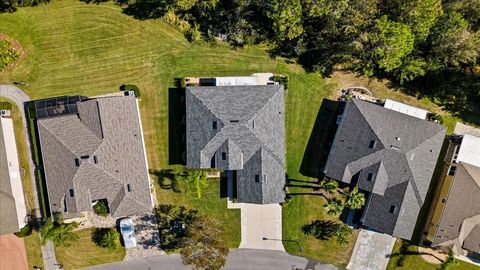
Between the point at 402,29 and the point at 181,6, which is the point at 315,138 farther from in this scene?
the point at 181,6

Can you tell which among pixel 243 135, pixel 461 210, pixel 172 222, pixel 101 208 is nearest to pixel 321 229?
pixel 243 135

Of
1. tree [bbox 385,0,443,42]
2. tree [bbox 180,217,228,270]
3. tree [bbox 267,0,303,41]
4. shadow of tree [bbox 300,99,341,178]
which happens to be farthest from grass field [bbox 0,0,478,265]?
tree [bbox 385,0,443,42]

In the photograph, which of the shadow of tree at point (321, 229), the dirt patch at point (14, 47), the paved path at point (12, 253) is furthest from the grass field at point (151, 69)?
the paved path at point (12, 253)

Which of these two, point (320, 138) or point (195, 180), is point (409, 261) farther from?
point (195, 180)

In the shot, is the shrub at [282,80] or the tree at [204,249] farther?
the shrub at [282,80]

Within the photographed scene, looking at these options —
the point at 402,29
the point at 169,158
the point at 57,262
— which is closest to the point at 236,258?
the point at 169,158

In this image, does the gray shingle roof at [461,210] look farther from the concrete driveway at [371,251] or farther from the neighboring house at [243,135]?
the neighboring house at [243,135]
